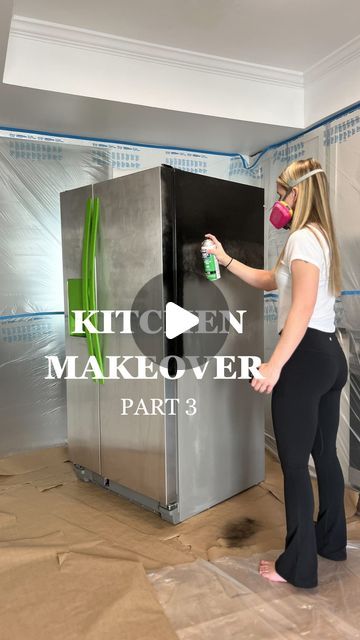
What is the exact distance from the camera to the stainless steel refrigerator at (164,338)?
223 cm

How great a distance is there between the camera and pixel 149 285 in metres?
2.25

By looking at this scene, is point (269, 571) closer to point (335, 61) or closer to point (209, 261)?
point (209, 261)

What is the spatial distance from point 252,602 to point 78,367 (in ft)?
4.81

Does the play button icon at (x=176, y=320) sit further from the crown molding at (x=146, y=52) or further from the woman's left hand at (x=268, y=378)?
the crown molding at (x=146, y=52)

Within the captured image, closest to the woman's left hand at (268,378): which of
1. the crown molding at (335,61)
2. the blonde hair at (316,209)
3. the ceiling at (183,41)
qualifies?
the blonde hair at (316,209)

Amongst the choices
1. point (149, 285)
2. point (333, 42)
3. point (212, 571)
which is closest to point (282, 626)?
point (212, 571)

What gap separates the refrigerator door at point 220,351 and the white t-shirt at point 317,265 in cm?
57

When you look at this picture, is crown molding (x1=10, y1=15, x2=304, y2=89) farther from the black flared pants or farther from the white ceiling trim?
the black flared pants

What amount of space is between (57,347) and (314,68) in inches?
92.4

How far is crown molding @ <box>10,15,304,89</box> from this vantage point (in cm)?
245

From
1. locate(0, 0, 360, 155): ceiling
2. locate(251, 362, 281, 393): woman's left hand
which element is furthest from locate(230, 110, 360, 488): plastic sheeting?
locate(251, 362, 281, 393): woman's left hand

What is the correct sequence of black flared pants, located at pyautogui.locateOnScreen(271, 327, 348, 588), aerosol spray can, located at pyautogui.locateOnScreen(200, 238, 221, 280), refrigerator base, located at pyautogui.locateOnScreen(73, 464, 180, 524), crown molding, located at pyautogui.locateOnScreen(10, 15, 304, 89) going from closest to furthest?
black flared pants, located at pyautogui.locateOnScreen(271, 327, 348, 588) < aerosol spray can, located at pyautogui.locateOnScreen(200, 238, 221, 280) < refrigerator base, located at pyautogui.locateOnScreen(73, 464, 180, 524) < crown molding, located at pyautogui.locateOnScreen(10, 15, 304, 89)

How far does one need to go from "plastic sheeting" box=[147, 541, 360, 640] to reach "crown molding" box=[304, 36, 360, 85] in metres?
2.44

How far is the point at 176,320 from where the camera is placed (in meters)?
2.23
